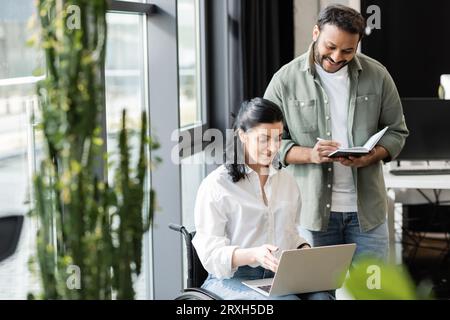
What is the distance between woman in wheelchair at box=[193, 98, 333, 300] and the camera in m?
2.24

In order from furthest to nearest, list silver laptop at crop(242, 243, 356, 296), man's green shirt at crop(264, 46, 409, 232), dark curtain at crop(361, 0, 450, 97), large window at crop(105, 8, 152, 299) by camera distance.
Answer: dark curtain at crop(361, 0, 450, 97) < large window at crop(105, 8, 152, 299) < man's green shirt at crop(264, 46, 409, 232) < silver laptop at crop(242, 243, 356, 296)

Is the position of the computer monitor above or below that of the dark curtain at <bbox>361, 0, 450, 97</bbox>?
below

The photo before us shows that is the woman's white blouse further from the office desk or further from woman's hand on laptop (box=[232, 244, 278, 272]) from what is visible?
the office desk

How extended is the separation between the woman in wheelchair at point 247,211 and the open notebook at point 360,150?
0.74 feet

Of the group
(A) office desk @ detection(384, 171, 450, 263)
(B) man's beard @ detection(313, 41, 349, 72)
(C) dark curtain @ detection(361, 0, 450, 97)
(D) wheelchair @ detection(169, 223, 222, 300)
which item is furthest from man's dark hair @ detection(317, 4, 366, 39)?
(C) dark curtain @ detection(361, 0, 450, 97)

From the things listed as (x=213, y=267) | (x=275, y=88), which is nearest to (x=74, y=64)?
(x=213, y=267)

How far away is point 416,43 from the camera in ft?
19.9

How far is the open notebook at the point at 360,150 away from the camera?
8.51 ft

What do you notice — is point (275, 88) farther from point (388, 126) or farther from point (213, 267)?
point (213, 267)

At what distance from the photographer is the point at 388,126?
9.21 feet

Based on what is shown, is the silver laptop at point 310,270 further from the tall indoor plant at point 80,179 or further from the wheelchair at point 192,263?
the tall indoor plant at point 80,179

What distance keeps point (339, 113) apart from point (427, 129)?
143 centimetres

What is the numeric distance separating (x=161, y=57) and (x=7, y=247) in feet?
4.63

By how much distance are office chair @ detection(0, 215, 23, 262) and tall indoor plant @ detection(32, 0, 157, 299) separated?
0.95 meters
